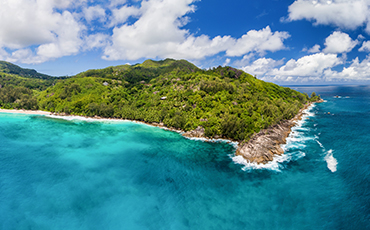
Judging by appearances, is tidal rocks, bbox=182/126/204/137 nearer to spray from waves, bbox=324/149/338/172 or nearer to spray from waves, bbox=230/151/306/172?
spray from waves, bbox=230/151/306/172

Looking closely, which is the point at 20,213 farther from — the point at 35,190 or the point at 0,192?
the point at 0,192

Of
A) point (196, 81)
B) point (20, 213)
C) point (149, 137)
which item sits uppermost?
point (196, 81)

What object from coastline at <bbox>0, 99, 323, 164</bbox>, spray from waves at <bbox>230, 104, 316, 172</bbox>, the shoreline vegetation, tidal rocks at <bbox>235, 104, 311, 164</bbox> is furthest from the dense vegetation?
spray from waves at <bbox>230, 104, 316, 172</bbox>

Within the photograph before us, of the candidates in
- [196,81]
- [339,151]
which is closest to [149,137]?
[196,81]

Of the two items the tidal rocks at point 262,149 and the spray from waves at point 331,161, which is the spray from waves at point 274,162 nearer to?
the tidal rocks at point 262,149

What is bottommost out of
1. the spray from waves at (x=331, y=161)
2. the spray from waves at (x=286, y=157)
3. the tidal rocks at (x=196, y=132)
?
the spray from waves at (x=331, y=161)

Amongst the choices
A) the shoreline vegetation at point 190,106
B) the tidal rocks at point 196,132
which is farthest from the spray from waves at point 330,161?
the tidal rocks at point 196,132
